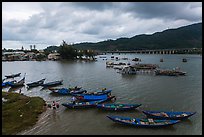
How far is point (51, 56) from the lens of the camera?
16225 cm

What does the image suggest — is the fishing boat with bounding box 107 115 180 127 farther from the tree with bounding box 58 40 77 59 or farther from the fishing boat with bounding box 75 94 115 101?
the tree with bounding box 58 40 77 59

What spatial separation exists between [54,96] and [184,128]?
2566cm

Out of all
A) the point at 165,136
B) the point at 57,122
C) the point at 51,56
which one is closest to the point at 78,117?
the point at 57,122

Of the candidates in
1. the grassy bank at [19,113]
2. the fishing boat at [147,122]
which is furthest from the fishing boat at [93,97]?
the fishing boat at [147,122]

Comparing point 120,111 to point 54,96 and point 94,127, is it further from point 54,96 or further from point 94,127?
point 54,96

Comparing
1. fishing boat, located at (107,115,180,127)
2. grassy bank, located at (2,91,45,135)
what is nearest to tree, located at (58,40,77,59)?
grassy bank, located at (2,91,45,135)

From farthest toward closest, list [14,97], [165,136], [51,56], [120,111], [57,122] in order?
1. [51,56]
2. [14,97]
3. [120,111]
4. [57,122]
5. [165,136]

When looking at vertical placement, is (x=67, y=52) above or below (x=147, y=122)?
above

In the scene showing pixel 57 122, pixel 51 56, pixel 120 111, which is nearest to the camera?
pixel 57 122

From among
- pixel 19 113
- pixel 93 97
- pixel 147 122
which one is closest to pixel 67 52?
pixel 93 97

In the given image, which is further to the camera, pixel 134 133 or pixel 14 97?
pixel 14 97

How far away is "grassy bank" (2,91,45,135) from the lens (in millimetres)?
26766

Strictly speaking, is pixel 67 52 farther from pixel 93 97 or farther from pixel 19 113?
pixel 19 113

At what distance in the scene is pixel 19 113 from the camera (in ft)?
102
